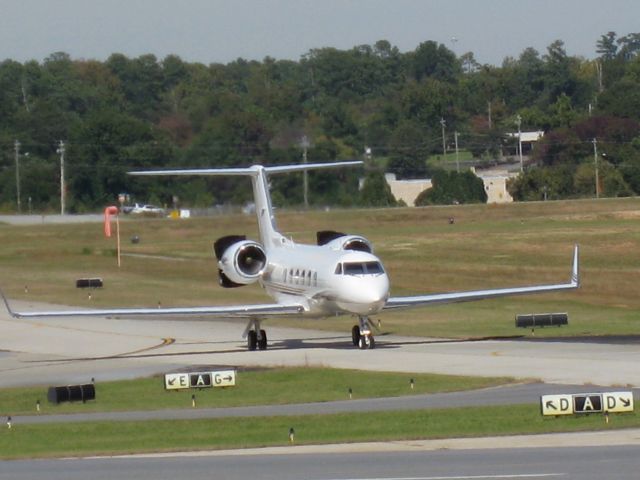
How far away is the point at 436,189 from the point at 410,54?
227ft

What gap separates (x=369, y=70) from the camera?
504 feet

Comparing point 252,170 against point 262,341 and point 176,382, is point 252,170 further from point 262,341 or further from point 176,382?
point 176,382

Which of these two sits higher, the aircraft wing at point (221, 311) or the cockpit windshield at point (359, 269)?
the cockpit windshield at point (359, 269)

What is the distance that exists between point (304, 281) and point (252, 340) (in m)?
2.35

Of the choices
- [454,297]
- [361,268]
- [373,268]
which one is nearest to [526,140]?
[454,297]

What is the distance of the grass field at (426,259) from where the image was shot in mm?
45875

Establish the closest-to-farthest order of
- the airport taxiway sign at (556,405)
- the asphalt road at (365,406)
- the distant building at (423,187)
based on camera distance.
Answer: the airport taxiway sign at (556,405) < the asphalt road at (365,406) < the distant building at (423,187)

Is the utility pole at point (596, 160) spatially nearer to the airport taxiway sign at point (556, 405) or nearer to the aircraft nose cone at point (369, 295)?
the aircraft nose cone at point (369, 295)

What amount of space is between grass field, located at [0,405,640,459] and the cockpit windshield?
10697 mm

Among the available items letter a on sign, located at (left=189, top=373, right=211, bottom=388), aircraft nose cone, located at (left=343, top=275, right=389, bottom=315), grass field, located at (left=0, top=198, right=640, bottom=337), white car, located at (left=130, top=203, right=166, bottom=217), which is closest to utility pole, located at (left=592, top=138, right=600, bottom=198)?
grass field, located at (left=0, top=198, right=640, bottom=337)

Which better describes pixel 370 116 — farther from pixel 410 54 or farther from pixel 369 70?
pixel 410 54

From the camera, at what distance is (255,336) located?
37.6 meters

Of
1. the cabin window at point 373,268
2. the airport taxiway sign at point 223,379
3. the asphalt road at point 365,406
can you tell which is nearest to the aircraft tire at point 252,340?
the cabin window at point 373,268

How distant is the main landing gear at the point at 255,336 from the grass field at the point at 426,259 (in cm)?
500
